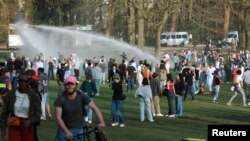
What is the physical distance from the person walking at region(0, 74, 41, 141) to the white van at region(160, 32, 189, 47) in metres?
72.1

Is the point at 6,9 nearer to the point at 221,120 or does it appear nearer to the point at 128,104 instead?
the point at 128,104

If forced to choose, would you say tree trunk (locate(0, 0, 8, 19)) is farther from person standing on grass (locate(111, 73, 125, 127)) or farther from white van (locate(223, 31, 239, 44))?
person standing on grass (locate(111, 73, 125, 127))

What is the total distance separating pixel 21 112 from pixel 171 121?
1126 cm

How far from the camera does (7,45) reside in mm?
78688

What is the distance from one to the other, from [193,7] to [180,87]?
93.5ft

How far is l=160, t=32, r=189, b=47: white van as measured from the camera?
84.6 meters

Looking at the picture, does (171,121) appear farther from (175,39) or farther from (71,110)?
(175,39)

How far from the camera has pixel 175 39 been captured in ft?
278

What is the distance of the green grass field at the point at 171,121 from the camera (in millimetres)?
19312

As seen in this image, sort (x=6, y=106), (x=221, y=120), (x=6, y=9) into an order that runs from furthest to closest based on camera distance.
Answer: (x=6, y=9)
(x=221, y=120)
(x=6, y=106)

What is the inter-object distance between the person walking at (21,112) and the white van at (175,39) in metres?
72.1

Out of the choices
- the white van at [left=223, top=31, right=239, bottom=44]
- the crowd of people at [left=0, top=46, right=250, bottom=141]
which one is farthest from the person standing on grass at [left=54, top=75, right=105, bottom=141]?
the white van at [left=223, top=31, right=239, bottom=44]

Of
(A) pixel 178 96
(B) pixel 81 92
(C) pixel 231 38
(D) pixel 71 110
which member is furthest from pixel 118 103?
(C) pixel 231 38

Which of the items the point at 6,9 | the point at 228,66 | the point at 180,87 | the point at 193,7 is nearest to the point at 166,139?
the point at 180,87
